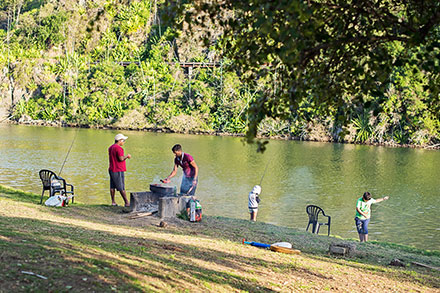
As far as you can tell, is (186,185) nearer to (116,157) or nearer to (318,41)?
(116,157)

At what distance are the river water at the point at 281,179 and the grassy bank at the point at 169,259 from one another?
3258mm

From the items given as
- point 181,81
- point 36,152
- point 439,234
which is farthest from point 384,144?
point 439,234

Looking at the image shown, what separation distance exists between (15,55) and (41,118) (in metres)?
13.7

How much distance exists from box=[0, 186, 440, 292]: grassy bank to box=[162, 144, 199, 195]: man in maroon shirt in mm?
1116

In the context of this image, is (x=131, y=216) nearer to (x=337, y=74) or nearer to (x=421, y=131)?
(x=337, y=74)

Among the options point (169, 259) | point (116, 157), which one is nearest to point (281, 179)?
point (116, 157)

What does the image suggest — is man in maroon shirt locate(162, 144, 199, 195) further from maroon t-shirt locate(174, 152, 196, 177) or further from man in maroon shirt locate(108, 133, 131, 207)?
man in maroon shirt locate(108, 133, 131, 207)

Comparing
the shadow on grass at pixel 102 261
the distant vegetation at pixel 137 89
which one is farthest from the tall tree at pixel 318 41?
the distant vegetation at pixel 137 89

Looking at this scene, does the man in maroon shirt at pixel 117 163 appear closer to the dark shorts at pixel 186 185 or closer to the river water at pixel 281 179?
the river water at pixel 281 179

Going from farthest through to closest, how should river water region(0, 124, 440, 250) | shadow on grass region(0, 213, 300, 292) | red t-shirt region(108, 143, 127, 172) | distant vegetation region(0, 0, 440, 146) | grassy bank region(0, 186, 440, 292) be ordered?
distant vegetation region(0, 0, 440, 146), river water region(0, 124, 440, 250), red t-shirt region(108, 143, 127, 172), grassy bank region(0, 186, 440, 292), shadow on grass region(0, 213, 300, 292)

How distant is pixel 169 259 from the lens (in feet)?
Result: 26.1

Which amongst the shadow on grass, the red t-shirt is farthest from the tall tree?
the red t-shirt

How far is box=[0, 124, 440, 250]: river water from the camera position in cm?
2016

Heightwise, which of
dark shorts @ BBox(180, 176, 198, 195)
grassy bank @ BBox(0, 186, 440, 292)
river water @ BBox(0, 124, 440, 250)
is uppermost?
dark shorts @ BBox(180, 176, 198, 195)
